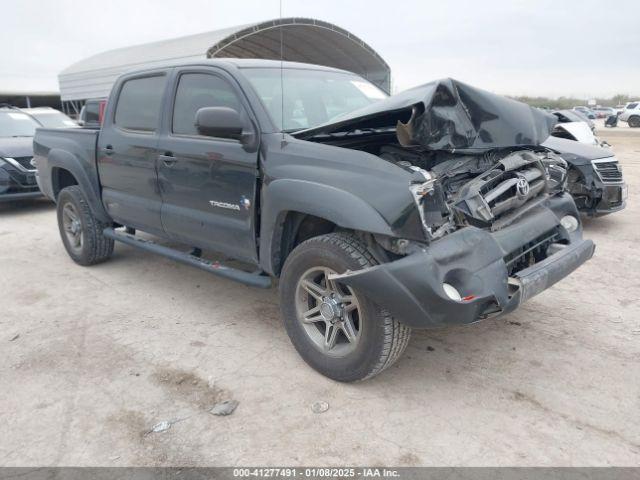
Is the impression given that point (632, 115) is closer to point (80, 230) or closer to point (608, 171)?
point (608, 171)

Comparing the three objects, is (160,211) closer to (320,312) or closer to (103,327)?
(103,327)

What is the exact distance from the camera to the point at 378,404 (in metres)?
2.83

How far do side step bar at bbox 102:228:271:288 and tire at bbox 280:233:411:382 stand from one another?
12.6 inches

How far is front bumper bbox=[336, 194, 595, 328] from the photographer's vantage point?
2527mm

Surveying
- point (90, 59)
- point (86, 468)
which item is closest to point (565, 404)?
point (86, 468)

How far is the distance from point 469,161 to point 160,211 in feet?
8.19

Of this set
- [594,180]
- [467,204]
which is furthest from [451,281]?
[594,180]

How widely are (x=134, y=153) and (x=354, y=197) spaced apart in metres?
2.47

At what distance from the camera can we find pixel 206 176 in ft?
12.0

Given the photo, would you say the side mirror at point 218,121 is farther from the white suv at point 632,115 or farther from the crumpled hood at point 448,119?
the white suv at point 632,115

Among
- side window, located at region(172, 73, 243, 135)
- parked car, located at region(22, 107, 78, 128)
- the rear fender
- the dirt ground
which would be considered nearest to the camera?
the dirt ground

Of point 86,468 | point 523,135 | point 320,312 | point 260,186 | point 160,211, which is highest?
point 523,135

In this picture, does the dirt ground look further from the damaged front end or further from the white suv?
the white suv

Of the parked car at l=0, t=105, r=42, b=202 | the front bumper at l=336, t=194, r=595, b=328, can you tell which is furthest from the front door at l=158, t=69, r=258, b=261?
the parked car at l=0, t=105, r=42, b=202
